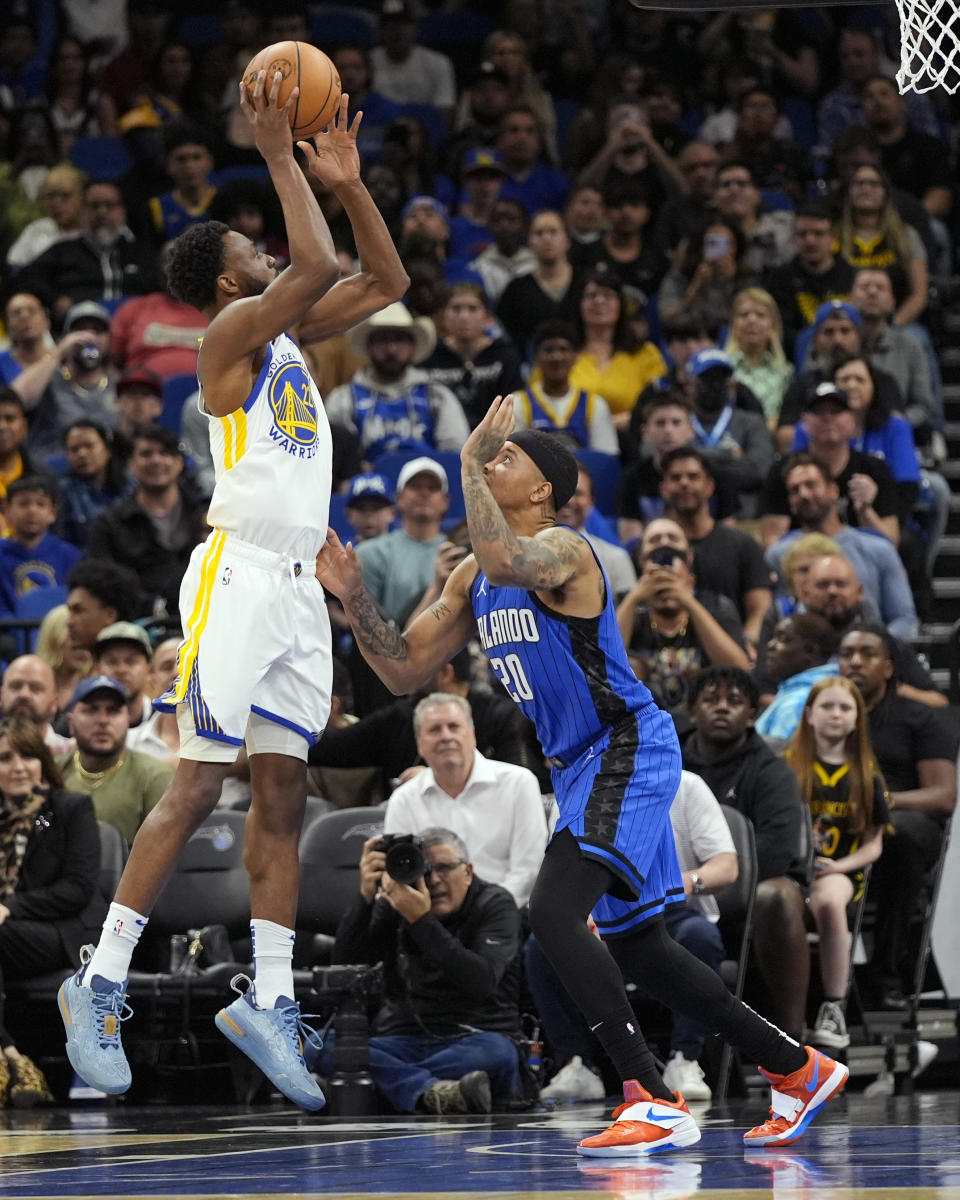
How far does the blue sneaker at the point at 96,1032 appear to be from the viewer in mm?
5836

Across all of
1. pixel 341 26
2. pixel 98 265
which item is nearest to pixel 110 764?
pixel 98 265

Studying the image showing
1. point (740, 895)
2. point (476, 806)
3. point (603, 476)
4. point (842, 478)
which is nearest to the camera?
point (740, 895)

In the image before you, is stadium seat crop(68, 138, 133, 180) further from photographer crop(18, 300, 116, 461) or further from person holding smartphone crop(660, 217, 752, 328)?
person holding smartphone crop(660, 217, 752, 328)

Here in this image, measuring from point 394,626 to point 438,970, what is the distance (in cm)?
245

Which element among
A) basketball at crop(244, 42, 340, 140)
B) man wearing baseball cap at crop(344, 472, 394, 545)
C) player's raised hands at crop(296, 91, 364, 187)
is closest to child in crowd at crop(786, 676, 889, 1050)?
man wearing baseball cap at crop(344, 472, 394, 545)

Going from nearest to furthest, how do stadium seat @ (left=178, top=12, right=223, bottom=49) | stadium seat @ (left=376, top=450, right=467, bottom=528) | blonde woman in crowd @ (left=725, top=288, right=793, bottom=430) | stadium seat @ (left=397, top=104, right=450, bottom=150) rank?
stadium seat @ (left=376, top=450, right=467, bottom=528) → blonde woman in crowd @ (left=725, top=288, right=793, bottom=430) → stadium seat @ (left=397, top=104, right=450, bottom=150) → stadium seat @ (left=178, top=12, right=223, bottom=49)

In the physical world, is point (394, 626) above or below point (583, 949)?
above

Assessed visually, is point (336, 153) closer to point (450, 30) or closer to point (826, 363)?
point (826, 363)

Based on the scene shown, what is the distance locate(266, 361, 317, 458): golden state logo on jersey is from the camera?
19.8 feet

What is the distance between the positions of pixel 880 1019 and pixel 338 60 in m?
10.2

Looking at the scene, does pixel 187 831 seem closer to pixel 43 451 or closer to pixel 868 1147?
pixel 868 1147

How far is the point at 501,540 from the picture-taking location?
19.9ft

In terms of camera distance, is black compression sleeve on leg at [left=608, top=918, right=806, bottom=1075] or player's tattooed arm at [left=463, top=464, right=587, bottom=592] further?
black compression sleeve on leg at [left=608, top=918, right=806, bottom=1075]

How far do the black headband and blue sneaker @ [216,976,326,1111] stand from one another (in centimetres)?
185
